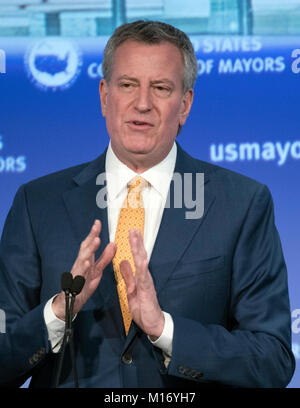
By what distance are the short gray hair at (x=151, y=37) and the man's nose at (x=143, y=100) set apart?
0.55 feet

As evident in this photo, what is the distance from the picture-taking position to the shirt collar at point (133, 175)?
2.54 meters

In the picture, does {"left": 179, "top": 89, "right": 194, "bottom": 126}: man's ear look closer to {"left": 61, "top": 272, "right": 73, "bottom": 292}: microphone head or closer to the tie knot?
the tie knot

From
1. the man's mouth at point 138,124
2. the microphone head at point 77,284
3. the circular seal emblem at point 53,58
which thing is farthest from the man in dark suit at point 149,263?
the circular seal emblem at point 53,58

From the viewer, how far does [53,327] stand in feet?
7.43

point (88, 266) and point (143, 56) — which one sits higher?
point (143, 56)

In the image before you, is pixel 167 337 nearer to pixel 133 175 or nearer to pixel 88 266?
pixel 88 266

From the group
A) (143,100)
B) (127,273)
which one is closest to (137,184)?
(143,100)

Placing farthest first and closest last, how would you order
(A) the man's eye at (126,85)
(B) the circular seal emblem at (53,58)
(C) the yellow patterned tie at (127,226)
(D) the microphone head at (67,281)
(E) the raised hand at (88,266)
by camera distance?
(B) the circular seal emblem at (53,58), (A) the man's eye at (126,85), (C) the yellow patterned tie at (127,226), (E) the raised hand at (88,266), (D) the microphone head at (67,281)

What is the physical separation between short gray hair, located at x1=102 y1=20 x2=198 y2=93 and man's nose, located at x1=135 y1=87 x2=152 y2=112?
0.55ft

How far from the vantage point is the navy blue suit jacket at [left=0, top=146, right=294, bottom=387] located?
2.28 metres

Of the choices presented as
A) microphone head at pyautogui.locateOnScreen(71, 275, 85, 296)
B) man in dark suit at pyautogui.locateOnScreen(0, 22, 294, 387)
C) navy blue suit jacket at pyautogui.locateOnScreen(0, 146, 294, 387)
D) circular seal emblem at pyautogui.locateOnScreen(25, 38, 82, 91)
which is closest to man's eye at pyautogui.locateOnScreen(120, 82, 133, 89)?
man in dark suit at pyautogui.locateOnScreen(0, 22, 294, 387)

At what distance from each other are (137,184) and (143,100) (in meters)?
0.29

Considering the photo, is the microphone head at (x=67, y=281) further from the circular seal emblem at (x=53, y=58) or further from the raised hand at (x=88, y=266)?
the circular seal emblem at (x=53, y=58)

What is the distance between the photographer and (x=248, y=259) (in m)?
2.42
